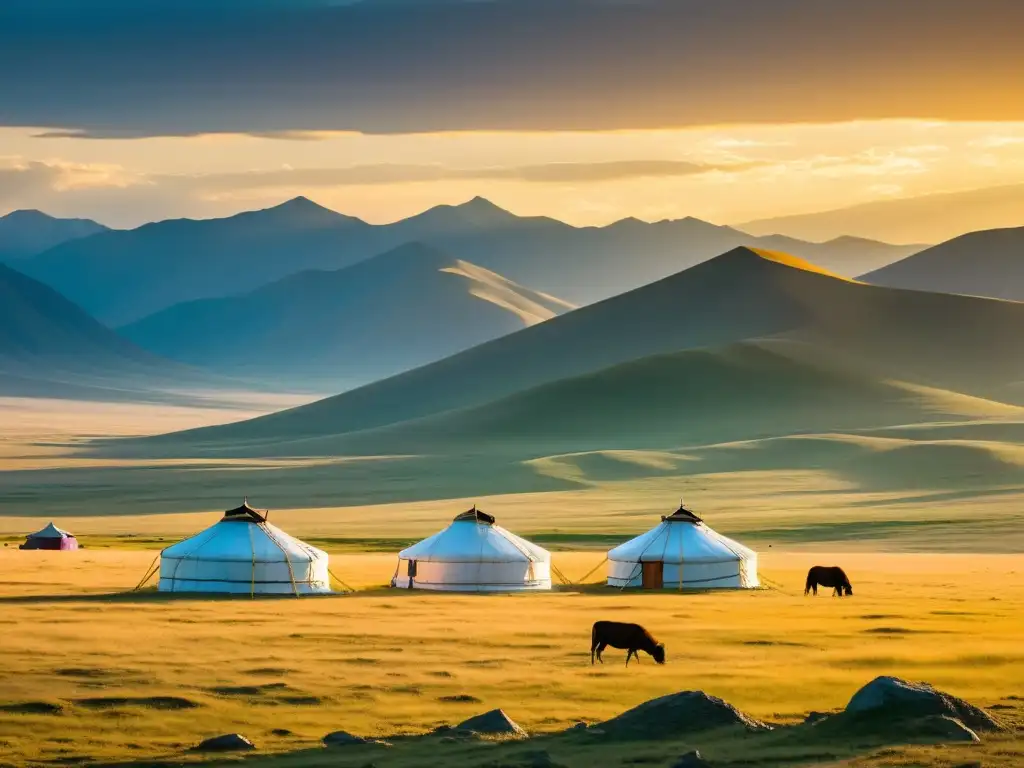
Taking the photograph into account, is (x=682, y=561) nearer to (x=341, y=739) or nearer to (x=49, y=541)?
(x=49, y=541)

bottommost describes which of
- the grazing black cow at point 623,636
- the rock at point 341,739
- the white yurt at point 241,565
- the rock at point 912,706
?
the rock at point 341,739

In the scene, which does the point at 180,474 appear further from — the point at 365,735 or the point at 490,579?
the point at 365,735

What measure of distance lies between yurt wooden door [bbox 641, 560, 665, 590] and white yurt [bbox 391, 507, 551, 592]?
3.09 meters

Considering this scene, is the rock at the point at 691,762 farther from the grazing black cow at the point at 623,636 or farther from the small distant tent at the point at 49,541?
the small distant tent at the point at 49,541

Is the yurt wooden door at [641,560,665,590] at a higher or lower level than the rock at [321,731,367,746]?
higher

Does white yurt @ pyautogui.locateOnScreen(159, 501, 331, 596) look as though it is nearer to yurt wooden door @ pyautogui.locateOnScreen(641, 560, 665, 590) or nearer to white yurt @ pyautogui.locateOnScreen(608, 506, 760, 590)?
white yurt @ pyautogui.locateOnScreen(608, 506, 760, 590)

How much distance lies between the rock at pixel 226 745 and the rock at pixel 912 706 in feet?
26.6

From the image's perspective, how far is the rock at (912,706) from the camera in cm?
2428

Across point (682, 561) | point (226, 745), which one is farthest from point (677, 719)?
point (682, 561)

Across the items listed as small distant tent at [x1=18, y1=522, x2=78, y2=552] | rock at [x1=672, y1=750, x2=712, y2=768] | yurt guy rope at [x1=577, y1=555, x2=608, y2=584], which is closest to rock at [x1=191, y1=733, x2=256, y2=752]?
rock at [x1=672, y1=750, x2=712, y2=768]

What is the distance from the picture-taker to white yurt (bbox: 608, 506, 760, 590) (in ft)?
179

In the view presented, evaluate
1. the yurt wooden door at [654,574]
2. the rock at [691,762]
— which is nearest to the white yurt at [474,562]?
the yurt wooden door at [654,574]

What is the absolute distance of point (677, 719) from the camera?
25.1m

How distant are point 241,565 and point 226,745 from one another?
25636mm
